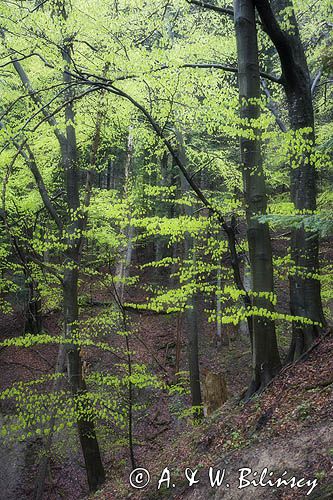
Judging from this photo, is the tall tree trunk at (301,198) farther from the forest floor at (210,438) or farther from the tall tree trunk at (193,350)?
the tall tree trunk at (193,350)

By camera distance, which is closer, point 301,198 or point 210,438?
point 210,438

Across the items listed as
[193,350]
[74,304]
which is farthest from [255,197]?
[193,350]

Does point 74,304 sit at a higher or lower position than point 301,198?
lower

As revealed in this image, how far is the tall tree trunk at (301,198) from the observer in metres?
6.54

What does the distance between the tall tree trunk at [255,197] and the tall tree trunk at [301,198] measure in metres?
0.63

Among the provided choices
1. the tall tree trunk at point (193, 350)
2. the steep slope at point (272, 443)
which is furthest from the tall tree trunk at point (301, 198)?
the tall tree trunk at point (193, 350)

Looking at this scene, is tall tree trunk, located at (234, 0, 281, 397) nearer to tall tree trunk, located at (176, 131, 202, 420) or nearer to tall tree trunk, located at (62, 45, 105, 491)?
tall tree trunk, located at (62, 45, 105, 491)

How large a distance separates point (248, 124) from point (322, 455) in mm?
4418

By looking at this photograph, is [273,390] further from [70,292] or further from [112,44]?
[112,44]

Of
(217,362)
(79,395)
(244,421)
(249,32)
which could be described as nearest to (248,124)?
(249,32)

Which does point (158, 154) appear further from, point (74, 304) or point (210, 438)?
point (210, 438)

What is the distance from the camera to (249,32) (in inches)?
234

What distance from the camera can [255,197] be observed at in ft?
19.9

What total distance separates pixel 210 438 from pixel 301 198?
455 centimetres
